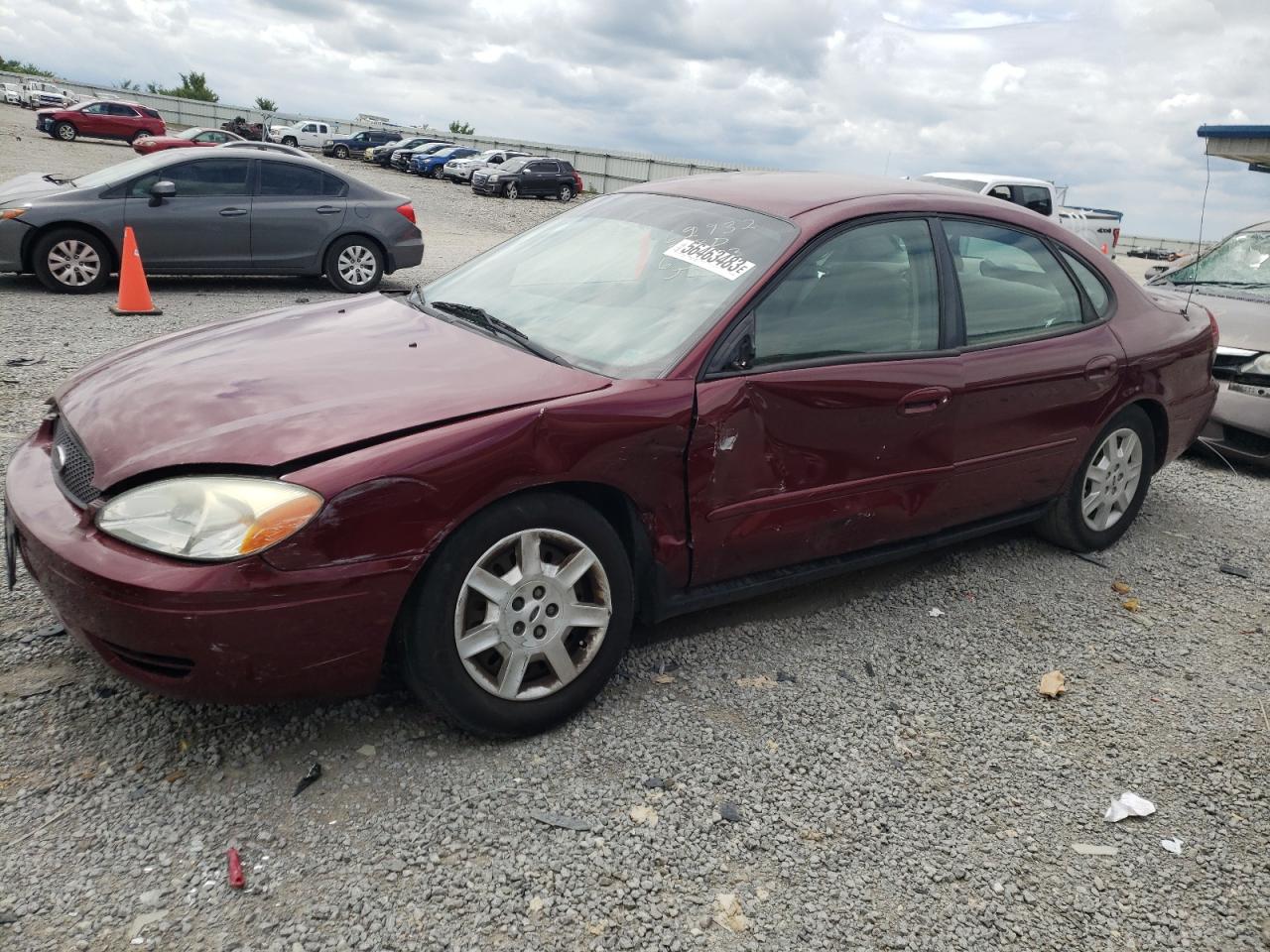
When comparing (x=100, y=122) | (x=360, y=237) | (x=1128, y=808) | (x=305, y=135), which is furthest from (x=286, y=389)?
(x=305, y=135)

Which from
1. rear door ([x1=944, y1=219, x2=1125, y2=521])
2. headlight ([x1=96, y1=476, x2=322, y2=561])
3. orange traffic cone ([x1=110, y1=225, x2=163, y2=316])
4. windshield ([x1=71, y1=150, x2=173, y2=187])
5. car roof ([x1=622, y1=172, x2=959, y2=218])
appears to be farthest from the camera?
windshield ([x1=71, y1=150, x2=173, y2=187])

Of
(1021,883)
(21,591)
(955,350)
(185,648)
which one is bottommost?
(1021,883)

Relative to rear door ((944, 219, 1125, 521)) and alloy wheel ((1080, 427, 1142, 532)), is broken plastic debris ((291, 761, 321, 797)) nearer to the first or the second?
rear door ((944, 219, 1125, 521))

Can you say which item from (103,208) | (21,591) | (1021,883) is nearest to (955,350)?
(1021,883)

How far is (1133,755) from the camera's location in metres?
3.22

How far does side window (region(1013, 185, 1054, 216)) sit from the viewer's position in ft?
52.7

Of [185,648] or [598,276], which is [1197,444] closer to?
[598,276]

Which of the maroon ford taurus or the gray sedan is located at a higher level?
the gray sedan

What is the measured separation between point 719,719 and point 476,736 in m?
0.78

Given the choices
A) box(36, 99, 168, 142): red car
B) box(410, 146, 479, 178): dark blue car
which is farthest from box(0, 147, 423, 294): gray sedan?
box(36, 99, 168, 142): red car

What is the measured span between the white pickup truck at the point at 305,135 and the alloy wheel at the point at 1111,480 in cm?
4469

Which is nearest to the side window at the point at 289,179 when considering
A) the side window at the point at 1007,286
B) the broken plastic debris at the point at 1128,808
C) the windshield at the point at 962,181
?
the side window at the point at 1007,286

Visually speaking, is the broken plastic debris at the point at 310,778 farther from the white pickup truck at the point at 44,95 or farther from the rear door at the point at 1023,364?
the white pickup truck at the point at 44,95

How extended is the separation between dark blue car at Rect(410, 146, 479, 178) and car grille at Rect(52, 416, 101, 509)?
110 ft
